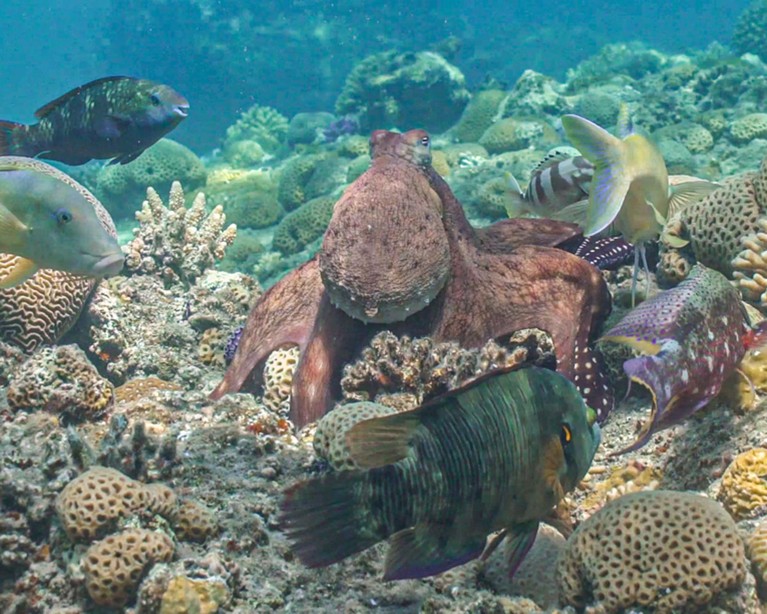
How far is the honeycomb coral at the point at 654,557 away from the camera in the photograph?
7.75ft

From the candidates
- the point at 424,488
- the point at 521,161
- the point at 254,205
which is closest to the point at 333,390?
the point at 424,488

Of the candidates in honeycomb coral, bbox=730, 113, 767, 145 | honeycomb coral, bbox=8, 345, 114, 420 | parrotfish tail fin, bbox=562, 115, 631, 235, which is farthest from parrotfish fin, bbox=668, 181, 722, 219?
honeycomb coral, bbox=730, 113, 767, 145

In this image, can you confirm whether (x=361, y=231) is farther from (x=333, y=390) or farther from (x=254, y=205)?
(x=254, y=205)

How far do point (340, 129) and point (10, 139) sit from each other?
17.5 metres

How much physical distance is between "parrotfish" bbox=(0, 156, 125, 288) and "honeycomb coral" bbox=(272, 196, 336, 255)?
8.93m

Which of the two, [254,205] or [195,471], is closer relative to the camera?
[195,471]

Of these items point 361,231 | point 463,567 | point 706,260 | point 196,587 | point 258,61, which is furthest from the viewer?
point 258,61

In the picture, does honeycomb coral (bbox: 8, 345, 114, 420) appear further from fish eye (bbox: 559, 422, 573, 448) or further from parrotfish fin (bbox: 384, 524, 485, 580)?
fish eye (bbox: 559, 422, 573, 448)

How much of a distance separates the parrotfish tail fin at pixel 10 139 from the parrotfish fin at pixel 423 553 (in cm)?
522

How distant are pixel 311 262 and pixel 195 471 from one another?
2.27 meters

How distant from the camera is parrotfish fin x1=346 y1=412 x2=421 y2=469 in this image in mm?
2051

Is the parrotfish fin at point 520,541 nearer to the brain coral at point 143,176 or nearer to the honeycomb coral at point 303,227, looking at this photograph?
the honeycomb coral at point 303,227

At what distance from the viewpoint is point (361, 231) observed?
3938mm

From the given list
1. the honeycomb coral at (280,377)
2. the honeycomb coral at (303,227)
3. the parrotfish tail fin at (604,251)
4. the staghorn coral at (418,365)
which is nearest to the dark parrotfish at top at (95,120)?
the honeycomb coral at (280,377)
